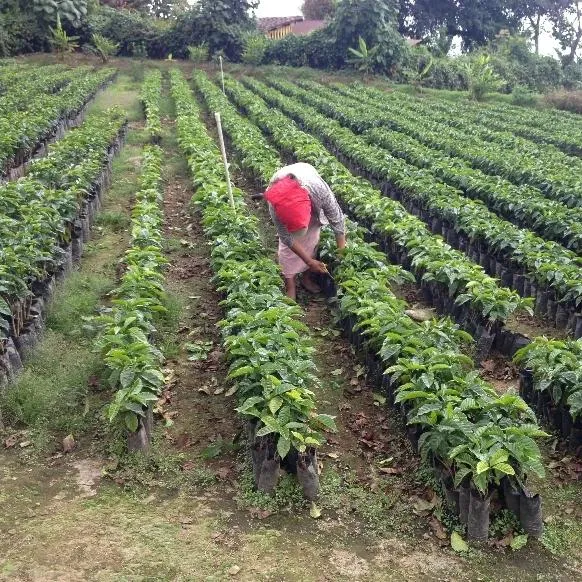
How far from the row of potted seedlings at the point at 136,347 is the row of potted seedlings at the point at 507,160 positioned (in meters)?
7.00

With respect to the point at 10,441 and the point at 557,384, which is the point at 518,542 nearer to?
the point at 557,384

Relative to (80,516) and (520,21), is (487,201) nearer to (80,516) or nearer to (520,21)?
(80,516)

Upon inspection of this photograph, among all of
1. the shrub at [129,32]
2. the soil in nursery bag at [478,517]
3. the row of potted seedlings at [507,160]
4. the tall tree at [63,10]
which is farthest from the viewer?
the shrub at [129,32]

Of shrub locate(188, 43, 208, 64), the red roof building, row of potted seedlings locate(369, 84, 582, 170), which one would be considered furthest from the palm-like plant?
the red roof building

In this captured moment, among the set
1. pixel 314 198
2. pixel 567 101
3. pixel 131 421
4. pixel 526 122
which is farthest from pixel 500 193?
pixel 567 101

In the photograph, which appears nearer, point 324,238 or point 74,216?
point 324,238

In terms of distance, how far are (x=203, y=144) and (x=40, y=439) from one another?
32.8 ft

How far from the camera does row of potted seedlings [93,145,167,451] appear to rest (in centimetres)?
444

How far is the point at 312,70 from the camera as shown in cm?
3556

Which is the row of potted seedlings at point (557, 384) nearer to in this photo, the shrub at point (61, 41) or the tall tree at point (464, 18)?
the shrub at point (61, 41)

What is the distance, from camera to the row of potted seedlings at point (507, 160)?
34.6 ft

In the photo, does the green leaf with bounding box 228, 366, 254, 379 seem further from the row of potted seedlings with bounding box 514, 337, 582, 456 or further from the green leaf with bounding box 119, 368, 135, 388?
the row of potted seedlings with bounding box 514, 337, 582, 456

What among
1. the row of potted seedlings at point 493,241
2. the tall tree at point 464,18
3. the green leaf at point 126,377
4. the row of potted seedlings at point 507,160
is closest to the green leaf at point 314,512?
the green leaf at point 126,377

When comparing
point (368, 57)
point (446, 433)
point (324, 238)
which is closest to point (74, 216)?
point (324, 238)
